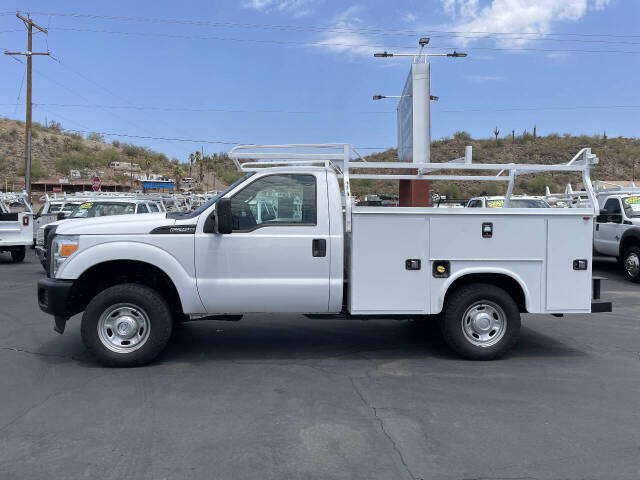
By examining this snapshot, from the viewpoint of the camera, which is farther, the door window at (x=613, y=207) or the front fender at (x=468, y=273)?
the door window at (x=613, y=207)

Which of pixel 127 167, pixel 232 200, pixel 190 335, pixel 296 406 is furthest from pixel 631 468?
pixel 127 167

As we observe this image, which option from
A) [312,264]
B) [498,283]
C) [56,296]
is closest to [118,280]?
[56,296]

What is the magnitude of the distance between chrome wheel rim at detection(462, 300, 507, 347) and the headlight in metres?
4.25

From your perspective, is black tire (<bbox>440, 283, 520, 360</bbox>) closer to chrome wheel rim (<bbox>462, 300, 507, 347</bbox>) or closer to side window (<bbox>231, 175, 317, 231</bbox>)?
chrome wheel rim (<bbox>462, 300, 507, 347</bbox>)

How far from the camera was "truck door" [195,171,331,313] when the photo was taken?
6012mm

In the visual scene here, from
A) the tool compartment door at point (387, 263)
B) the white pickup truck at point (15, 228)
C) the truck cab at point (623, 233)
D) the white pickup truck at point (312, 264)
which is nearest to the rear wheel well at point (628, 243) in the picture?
the truck cab at point (623, 233)

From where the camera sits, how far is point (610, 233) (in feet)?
46.0

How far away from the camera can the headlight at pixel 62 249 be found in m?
5.96

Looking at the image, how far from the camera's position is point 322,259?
6.05m

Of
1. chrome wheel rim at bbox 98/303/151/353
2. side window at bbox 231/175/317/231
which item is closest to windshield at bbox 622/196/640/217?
side window at bbox 231/175/317/231

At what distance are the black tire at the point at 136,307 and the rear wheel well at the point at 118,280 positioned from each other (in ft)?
0.90

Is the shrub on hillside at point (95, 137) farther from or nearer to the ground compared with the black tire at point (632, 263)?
farther from the ground

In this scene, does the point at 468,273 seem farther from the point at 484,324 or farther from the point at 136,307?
the point at 136,307

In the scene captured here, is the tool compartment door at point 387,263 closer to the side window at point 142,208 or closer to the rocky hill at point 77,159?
the side window at point 142,208
